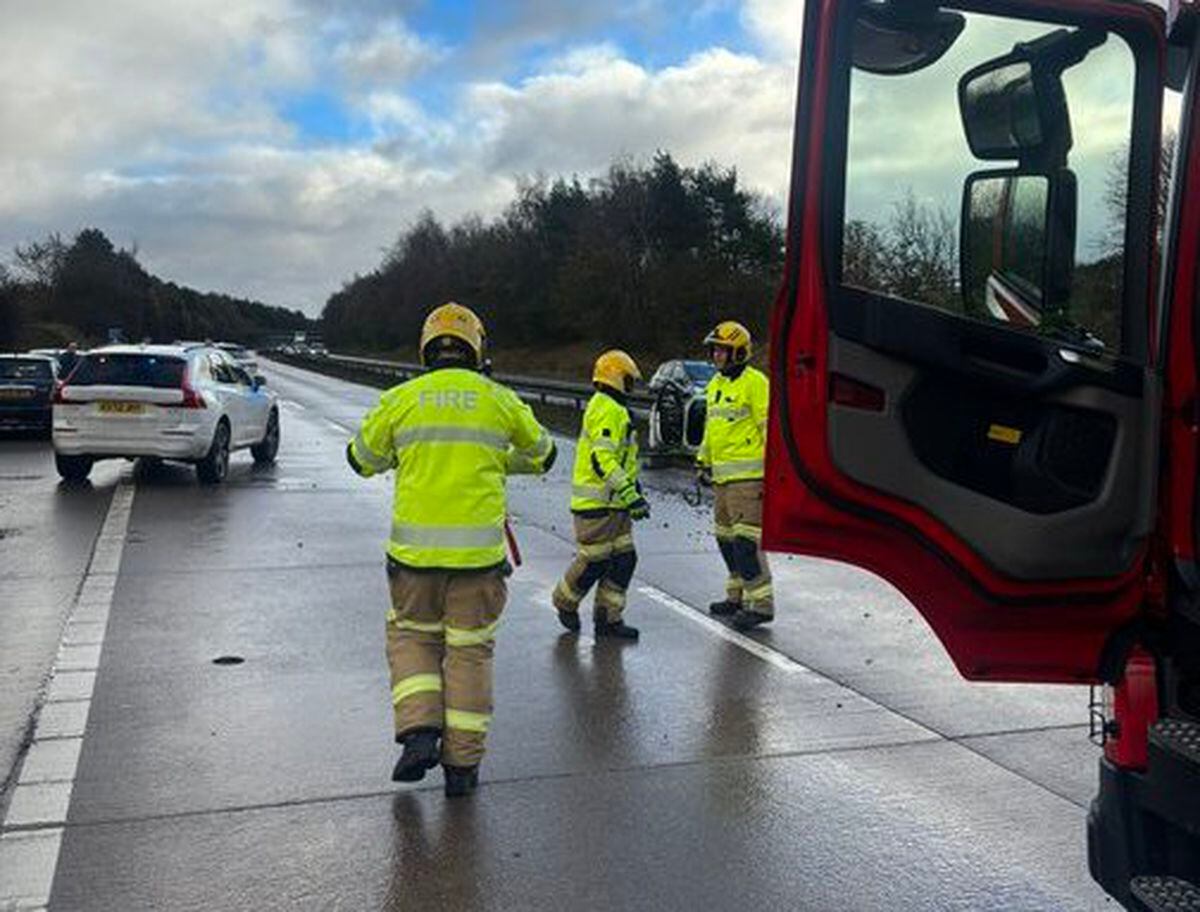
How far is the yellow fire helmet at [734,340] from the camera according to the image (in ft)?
25.3

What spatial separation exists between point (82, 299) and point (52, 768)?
278ft

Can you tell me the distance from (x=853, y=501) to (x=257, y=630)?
5135 mm

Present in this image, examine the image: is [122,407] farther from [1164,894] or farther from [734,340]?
[1164,894]

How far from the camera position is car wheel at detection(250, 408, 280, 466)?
17500mm

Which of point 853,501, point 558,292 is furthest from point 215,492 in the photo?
point 558,292

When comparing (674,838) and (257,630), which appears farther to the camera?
(257,630)

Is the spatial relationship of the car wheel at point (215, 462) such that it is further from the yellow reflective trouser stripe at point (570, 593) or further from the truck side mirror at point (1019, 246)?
the truck side mirror at point (1019, 246)

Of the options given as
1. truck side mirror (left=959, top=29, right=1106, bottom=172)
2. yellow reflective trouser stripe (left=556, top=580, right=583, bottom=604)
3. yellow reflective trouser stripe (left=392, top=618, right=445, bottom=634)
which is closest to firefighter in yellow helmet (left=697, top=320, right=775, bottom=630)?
yellow reflective trouser stripe (left=556, top=580, right=583, bottom=604)

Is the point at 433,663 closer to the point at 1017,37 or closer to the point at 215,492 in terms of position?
the point at 1017,37

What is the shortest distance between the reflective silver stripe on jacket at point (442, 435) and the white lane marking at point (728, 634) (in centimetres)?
252

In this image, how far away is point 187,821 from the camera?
14.3 feet

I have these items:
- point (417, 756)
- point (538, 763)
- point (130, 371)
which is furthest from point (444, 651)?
point (130, 371)

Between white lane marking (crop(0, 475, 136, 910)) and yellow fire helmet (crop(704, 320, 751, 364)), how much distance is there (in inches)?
161

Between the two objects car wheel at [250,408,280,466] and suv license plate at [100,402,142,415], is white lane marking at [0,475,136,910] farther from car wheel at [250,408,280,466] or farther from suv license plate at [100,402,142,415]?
car wheel at [250,408,280,466]
